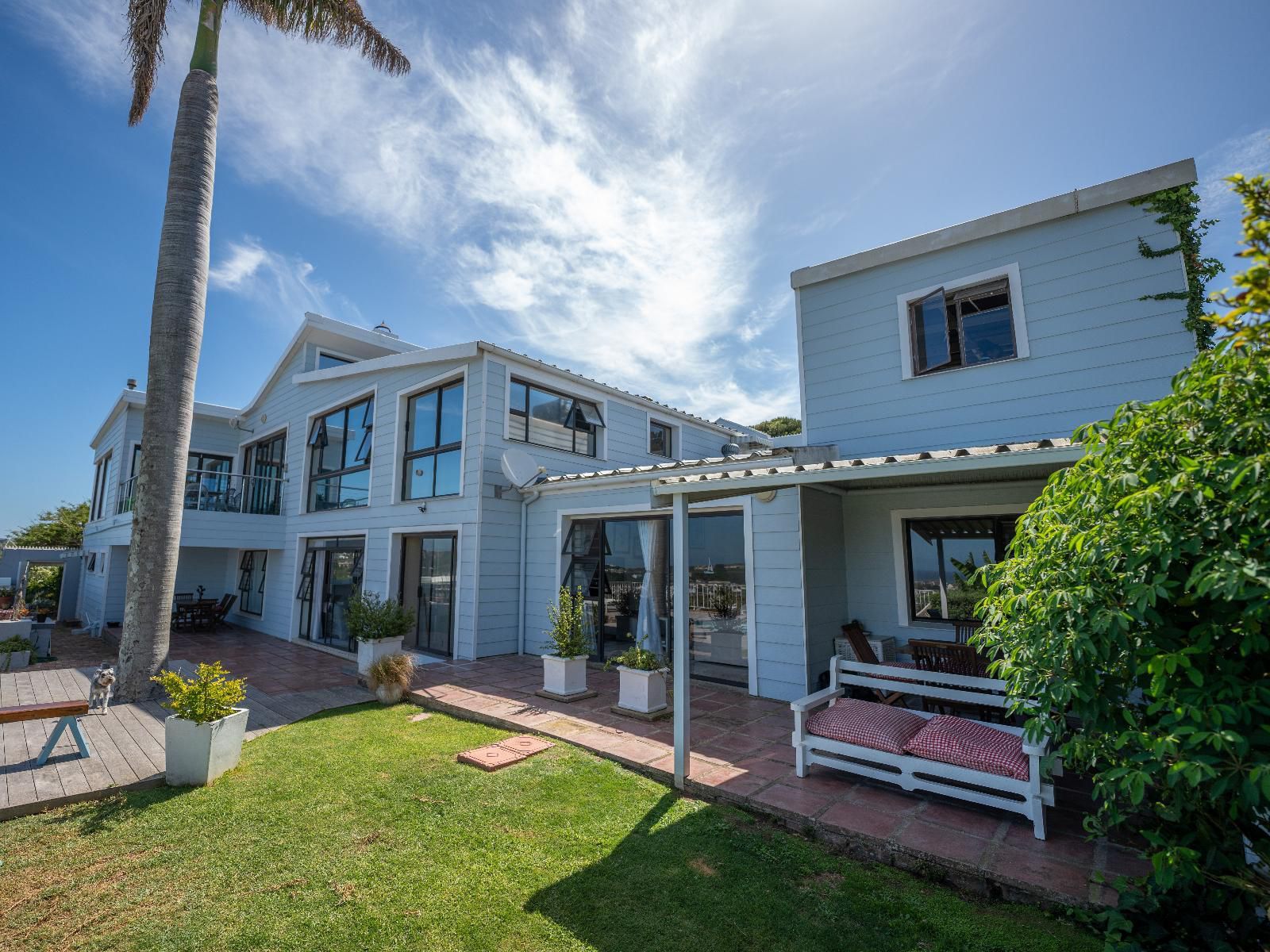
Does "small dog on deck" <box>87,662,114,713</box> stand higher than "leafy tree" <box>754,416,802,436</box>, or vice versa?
"leafy tree" <box>754,416,802,436</box>

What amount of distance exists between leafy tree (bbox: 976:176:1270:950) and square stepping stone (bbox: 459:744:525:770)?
4.16 metres

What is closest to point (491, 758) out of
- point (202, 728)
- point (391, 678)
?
point (202, 728)

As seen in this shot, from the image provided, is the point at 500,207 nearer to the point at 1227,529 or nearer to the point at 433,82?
the point at 433,82

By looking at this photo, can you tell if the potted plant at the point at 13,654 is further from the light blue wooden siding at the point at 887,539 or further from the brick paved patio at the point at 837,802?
the light blue wooden siding at the point at 887,539

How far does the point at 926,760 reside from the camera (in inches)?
157

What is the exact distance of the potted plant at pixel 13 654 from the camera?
938 cm

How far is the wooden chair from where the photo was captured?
5727mm

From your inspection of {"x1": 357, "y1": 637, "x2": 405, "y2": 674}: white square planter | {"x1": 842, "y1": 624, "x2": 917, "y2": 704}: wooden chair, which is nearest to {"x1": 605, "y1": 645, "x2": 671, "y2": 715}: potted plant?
{"x1": 842, "y1": 624, "x2": 917, "y2": 704}: wooden chair

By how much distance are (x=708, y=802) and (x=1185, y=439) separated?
375 centimetres

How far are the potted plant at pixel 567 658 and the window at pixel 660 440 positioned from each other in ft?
22.3

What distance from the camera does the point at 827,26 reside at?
643cm

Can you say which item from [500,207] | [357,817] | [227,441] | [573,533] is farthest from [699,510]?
[227,441]

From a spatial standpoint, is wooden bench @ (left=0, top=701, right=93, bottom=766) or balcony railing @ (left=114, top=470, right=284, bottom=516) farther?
balcony railing @ (left=114, top=470, right=284, bottom=516)

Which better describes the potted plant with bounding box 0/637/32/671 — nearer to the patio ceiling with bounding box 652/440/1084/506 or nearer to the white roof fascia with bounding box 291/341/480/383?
the white roof fascia with bounding box 291/341/480/383
